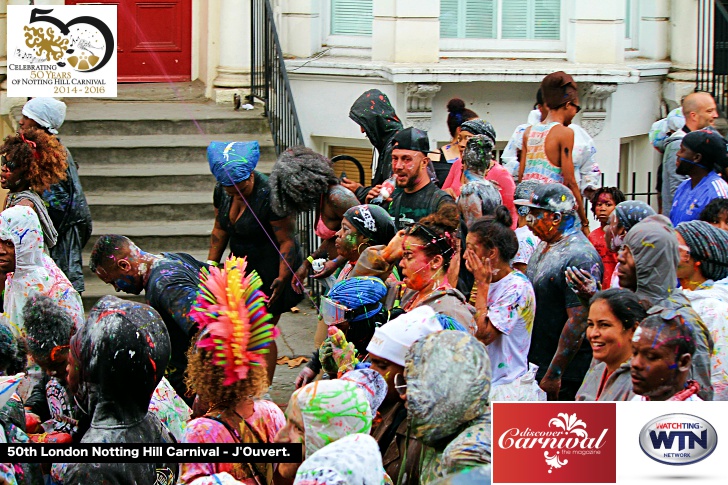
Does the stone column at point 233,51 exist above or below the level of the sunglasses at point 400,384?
above

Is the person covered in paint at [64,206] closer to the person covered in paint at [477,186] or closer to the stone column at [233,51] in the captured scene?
the person covered in paint at [477,186]

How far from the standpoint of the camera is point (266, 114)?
1095 centimetres

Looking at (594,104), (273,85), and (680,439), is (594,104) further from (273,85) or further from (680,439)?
(680,439)

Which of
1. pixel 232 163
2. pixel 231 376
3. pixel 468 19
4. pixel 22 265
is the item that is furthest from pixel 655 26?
pixel 231 376

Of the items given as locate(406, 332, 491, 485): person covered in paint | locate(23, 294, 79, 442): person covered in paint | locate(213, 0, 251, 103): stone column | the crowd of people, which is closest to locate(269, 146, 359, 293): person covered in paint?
the crowd of people

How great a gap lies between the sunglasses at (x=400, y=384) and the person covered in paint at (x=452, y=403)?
34cm

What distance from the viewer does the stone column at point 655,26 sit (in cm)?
1188

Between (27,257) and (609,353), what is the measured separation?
3428mm

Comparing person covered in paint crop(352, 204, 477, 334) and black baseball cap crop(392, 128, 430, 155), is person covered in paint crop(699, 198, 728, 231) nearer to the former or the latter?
person covered in paint crop(352, 204, 477, 334)

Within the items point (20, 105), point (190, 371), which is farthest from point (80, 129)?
point (190, 371)

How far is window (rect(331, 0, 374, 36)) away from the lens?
11430 mm

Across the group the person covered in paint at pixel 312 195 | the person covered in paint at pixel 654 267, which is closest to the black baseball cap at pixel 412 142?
the person covered in paint at pixel 312 195

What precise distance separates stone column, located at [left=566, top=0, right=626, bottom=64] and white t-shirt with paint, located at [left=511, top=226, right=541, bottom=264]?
15.8 feet

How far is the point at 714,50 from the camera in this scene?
37.0 feet
